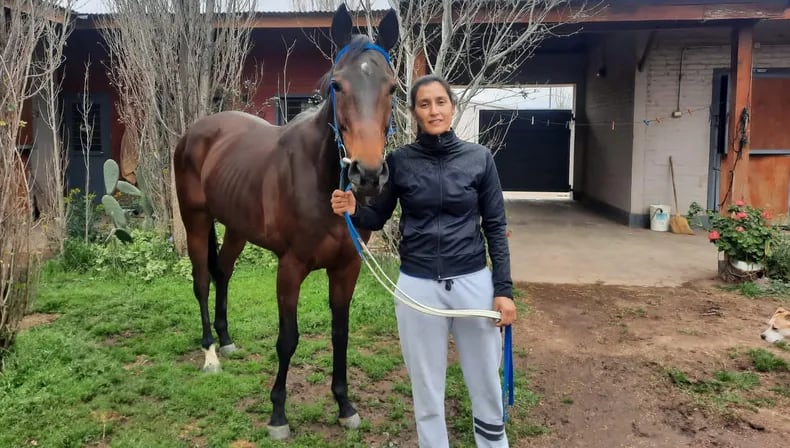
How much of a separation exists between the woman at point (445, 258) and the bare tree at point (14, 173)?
2.45 meters

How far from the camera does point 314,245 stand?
8.64ft

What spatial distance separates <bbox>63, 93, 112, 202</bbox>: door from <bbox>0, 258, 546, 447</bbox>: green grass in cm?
537

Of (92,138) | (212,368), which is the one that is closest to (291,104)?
(92,138)

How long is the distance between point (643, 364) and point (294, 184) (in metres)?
2.53

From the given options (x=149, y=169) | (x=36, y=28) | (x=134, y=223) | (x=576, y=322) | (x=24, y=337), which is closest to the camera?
(x=36, y=28)

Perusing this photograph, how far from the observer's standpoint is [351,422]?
2.87 m

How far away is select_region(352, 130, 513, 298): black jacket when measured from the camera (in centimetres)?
207

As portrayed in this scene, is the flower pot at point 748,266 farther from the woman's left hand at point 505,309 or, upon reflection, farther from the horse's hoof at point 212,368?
the horse's hoof at point 212,368

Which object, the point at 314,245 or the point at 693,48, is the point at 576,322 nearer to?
the point at 314,245

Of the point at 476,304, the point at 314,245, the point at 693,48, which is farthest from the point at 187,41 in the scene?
the point at 693,48

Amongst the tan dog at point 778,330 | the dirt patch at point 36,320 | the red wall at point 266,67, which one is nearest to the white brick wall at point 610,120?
the red wall at point 266,67

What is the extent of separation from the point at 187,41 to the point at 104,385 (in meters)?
3.94

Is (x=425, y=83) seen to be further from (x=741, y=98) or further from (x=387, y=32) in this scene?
(x=741, y=98)

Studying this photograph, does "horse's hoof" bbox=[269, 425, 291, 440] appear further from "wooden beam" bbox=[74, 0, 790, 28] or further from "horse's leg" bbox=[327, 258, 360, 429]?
"wooden beam" bbox=[74, 0, 790, 28]
